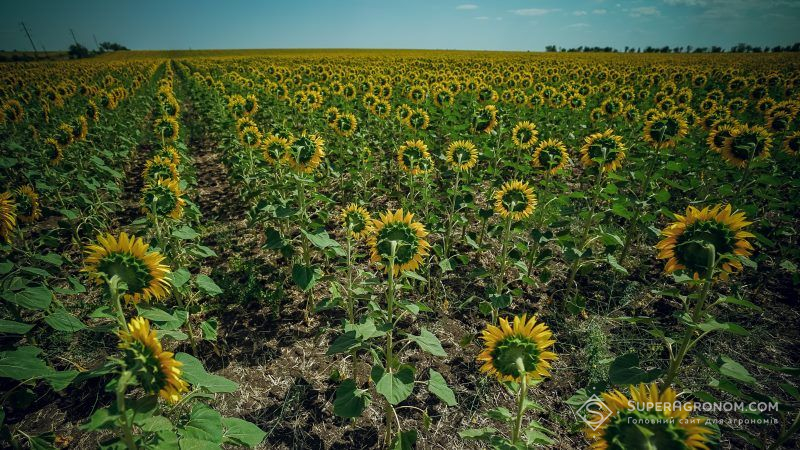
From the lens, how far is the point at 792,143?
5.61 meters

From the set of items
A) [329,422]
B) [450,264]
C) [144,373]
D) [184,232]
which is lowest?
[329,422]

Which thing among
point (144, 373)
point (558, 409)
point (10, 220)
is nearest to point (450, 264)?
point (558, 409)

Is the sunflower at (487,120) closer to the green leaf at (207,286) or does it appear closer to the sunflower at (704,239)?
the sunflower at (704,239)

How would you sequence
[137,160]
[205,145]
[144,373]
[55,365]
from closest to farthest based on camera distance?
[144,373] < [55,365] < [137,160] < [205,145]

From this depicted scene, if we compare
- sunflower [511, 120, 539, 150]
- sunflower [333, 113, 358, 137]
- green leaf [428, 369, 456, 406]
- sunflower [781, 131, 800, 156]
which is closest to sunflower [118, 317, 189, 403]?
green leaf [428, 369, 456, 406]

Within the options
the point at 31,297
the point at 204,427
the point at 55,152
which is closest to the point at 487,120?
the point at 204,427

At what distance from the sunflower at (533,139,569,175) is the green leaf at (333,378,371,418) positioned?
11.5ft

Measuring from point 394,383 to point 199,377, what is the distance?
3.55ft

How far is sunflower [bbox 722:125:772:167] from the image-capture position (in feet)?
14.0

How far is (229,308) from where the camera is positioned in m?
4.29

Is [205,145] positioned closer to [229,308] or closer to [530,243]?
[229,308]

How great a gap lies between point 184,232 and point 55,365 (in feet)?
6.48

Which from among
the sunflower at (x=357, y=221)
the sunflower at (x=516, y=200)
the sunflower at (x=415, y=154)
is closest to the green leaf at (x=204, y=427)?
the sunflower at (x=357, y=221)

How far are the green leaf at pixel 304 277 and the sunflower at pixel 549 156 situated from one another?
313 centimetres
